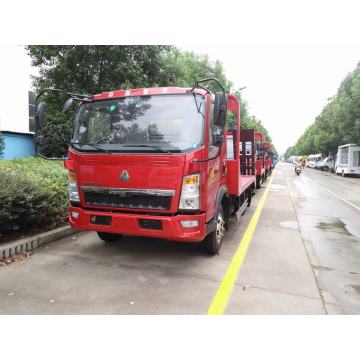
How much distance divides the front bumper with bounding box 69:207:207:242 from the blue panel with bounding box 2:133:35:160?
46.1 ft

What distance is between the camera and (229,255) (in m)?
5.09

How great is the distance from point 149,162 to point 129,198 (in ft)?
1.88

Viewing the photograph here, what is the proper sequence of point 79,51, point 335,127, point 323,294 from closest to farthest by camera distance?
1. point 323,294
2. point 79,51
3. point 335,127

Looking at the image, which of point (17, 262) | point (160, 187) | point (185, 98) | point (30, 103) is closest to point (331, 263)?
point (160, 187)

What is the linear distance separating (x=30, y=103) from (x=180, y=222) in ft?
61.1

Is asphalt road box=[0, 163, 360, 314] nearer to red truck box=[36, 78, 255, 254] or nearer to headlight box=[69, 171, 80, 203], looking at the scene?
red truck box=[36, 78, 255, 254]

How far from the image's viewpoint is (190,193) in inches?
159

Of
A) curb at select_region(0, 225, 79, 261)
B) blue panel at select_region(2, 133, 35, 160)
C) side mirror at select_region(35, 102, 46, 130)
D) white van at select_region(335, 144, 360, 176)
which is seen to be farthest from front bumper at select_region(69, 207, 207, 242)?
white van at select_region(335, 144, 360, 176)

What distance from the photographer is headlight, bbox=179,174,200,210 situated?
13.2 feet


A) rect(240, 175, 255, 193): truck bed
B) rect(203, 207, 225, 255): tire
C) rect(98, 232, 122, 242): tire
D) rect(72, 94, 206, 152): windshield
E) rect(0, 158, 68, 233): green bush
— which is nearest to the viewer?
rect(72, 94, 206, 152): windshield

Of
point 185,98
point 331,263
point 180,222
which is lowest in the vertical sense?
point 331,263

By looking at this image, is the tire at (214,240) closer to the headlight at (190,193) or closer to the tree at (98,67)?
the headlight at (190,193)

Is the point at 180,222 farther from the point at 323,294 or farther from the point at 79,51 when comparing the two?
the point at 79,51

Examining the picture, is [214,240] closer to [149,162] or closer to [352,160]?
[149,162]
